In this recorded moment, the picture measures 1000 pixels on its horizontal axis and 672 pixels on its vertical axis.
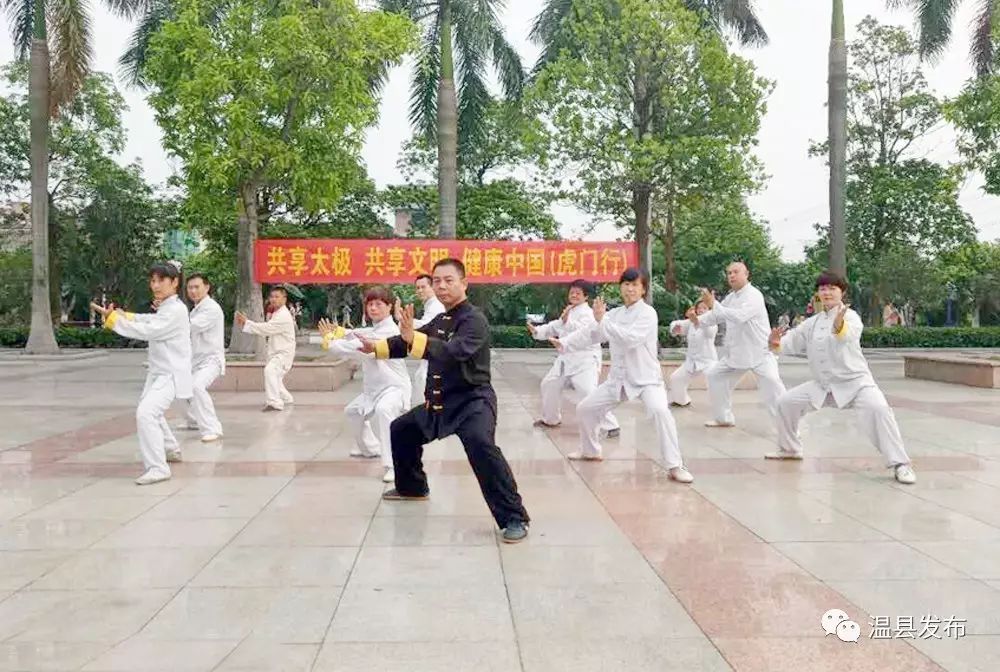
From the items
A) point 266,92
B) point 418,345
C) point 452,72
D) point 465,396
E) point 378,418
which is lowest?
point 378,418

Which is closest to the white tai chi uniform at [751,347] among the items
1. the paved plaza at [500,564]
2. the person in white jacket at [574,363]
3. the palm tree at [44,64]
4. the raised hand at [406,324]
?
the paved plaza at [500,564]

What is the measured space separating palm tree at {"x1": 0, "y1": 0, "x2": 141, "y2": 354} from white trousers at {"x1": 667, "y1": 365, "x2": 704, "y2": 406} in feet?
46.6

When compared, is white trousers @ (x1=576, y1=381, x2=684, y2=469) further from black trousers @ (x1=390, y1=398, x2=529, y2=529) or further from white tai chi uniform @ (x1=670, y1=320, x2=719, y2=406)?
white tai chi uniform @ (x1=670, y1=320, x2=719, y2=406)

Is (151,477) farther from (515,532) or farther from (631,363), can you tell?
(631,363)

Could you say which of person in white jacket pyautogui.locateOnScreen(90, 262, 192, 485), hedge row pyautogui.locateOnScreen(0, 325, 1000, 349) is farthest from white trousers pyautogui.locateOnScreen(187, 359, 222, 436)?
hedge row pyautogui.locateOnScreen(0, 325, 1000, 349)

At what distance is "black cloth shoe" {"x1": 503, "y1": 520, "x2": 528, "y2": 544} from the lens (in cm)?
474

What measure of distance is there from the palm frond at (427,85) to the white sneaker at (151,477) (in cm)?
1277

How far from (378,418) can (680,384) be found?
5840mm

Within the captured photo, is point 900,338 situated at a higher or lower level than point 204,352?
lower

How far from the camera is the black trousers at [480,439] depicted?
15.8 ft

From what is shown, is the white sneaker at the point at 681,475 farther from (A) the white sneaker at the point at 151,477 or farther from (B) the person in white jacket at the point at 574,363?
(A) the white sneaker at the point at 151,477

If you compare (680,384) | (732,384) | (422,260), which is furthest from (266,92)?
(732,384)

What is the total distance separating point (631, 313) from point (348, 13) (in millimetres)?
9937

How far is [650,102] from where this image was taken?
1809cm
